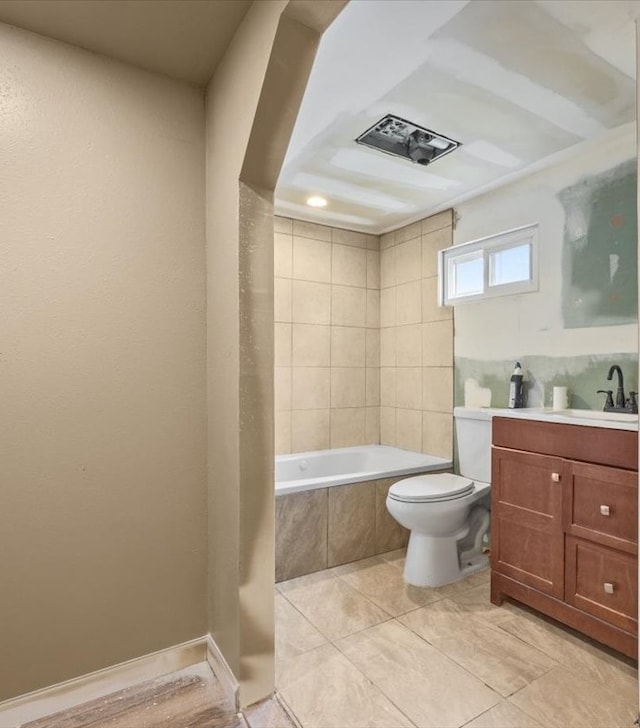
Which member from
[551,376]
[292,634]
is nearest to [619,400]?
[551,376]

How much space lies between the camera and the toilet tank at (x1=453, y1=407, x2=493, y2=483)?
2.73 meters

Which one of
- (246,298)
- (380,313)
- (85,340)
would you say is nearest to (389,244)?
(380,313)

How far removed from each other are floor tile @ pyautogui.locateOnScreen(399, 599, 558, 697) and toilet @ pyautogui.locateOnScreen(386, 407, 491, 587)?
0.24 metres

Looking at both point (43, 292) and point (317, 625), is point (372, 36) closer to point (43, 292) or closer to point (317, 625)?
point (43, 292)

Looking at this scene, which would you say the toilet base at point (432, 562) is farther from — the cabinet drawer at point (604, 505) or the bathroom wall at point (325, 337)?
the bathroom wall at point (325, 337)

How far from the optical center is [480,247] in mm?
2861

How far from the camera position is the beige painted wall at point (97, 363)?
139 cm

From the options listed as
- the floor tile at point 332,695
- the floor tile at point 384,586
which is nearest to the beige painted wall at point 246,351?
the floor tile at point 332,695

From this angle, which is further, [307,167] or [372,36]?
[307,167]

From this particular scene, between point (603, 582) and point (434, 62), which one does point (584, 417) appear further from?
point (434, 62)

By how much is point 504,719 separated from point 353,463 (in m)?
2.09

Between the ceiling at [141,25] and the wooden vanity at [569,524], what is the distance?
1.94m

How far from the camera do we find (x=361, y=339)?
3596 millimetres

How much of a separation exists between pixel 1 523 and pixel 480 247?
284cm
